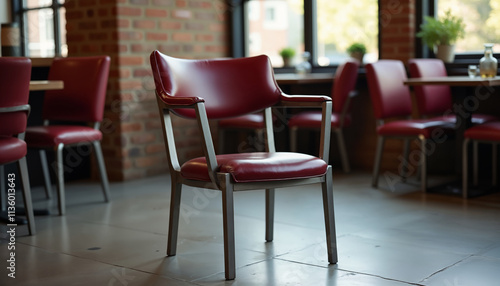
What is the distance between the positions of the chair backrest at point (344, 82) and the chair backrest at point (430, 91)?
0.48m

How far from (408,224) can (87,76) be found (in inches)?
81.0

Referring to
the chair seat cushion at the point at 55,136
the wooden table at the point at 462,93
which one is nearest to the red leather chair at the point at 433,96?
the wooden table at the point at 462,93

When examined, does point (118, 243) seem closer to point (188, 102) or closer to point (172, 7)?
point (188, 102)

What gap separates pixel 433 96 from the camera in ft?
15.0

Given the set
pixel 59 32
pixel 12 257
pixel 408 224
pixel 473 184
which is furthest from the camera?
pixel 59 32

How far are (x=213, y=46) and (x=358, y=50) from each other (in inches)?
49.9

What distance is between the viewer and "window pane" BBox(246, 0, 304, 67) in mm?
5836

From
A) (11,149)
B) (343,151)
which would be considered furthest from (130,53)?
(11,149)

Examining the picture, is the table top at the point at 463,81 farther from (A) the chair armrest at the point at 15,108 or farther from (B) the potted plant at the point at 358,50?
(A) the chair armrest at the point at 15,108

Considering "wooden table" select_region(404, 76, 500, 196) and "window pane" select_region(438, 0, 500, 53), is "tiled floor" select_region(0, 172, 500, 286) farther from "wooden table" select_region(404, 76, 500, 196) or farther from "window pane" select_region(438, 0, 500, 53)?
"window pane" select_region(438, 0, 500, 53)

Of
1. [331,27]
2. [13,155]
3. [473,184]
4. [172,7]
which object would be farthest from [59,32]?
[473,184]

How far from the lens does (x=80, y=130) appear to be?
3.94 metres

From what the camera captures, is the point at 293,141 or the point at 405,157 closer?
the point at 405,157

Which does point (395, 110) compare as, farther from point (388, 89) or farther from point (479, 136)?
point (479, 136)
